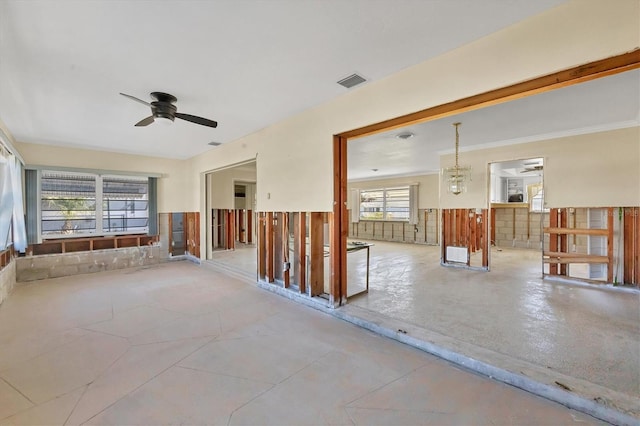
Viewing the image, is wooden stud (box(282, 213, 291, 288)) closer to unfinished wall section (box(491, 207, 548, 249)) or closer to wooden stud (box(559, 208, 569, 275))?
wooden stud (box(559, 208, 569, 275))

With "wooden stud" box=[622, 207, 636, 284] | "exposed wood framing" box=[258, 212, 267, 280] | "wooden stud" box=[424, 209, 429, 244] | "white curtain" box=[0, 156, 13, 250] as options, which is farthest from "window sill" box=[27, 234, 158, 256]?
"wooden stud" box=[622, 207, 636, 284]

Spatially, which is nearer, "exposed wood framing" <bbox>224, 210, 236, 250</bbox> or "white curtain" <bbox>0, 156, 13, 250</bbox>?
"white curtain" <bbox>0, 156, 13, 250</bbox>

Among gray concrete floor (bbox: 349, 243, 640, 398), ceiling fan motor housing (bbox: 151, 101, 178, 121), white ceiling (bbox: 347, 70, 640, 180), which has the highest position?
white ceiling (bbox: 347, 70, 640, 180)

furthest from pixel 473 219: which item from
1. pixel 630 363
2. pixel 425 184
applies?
pixel 630 363

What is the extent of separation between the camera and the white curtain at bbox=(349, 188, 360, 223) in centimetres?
1208

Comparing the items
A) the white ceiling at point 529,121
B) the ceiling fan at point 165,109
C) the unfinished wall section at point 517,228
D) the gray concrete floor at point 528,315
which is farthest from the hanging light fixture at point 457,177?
the unfinished wall section at point 517,228

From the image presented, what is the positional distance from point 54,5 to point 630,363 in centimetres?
501

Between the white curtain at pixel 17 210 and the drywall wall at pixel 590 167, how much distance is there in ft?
28.9

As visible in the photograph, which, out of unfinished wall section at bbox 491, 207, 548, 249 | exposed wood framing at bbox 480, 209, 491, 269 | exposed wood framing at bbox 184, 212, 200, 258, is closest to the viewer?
exposed wood framing at bbox 480, 209, 491, 269

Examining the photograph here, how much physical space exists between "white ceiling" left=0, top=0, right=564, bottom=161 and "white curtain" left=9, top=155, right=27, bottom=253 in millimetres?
1130

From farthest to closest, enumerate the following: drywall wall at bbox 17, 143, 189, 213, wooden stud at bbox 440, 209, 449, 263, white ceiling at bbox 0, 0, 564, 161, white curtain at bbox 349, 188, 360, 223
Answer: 1. white curtain at bbox 349, 188, 360, 223
2. wooden stud at bbox 440, 209, 449, 263
3. drywall wall at bbox 17, 143, 189, 213
4. white ceiling at bbox 0, 0, 564, 161

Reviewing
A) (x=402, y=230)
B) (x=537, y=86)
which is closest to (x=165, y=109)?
(x=537, y=86)

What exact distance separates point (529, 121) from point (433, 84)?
2.76 metres

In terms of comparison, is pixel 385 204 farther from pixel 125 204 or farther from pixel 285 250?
pixel 125 204
